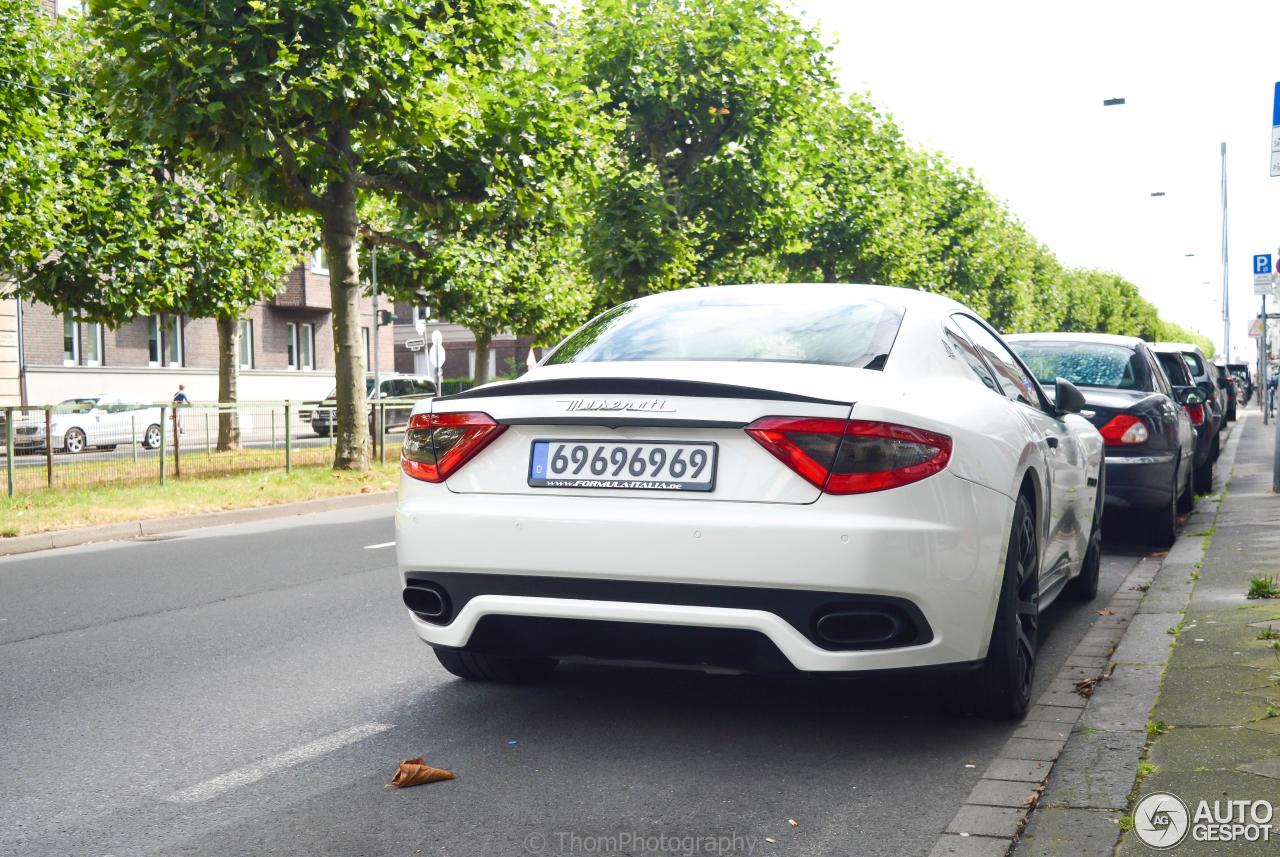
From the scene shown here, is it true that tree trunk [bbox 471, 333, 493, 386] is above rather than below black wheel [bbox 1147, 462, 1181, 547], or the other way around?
above

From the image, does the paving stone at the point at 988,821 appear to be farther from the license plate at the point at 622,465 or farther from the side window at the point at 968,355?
the side window at the point at 968,355

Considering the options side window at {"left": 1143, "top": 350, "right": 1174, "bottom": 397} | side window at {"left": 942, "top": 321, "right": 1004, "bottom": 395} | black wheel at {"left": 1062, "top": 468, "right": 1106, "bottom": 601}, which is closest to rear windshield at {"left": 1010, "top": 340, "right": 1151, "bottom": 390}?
side window at {"left": 1143, "top": 350, "right": 1174, "bottom": 397}

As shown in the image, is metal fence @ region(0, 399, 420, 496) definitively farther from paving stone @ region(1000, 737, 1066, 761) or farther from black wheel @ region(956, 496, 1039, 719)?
paving stone @ region(1000, 737, 1066, 761)

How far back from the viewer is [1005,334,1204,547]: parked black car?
9.54 m

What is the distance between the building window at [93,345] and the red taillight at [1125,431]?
37459 millimetres

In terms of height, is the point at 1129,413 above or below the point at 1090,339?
below

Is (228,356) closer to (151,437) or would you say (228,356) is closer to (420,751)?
(151,437)

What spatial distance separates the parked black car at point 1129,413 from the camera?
31.3 feet

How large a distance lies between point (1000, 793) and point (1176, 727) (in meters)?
0.92

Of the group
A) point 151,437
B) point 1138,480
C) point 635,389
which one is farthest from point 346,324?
point 635,389

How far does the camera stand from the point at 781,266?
3628 cm

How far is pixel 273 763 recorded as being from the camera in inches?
176

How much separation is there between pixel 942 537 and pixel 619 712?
59.7 inches

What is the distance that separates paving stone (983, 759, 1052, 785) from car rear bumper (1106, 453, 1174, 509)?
18.5 feet
